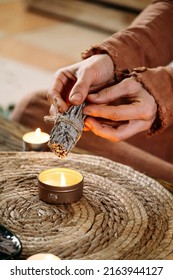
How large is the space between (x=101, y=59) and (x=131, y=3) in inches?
117

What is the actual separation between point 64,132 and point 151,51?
1.94 feet

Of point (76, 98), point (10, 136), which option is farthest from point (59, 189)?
point (10, 136)

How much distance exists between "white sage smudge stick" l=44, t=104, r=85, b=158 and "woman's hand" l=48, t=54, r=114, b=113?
0.06 m

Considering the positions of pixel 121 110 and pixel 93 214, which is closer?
pixel 93 214

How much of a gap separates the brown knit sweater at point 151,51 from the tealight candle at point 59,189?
236 millimetres

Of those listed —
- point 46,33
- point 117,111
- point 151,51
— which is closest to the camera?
point 117,111

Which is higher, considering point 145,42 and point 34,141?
point 145,42

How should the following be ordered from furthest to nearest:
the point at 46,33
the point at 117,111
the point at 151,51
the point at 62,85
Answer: the point at 46,33
the point at 151,51
the point at 62,85
the point at 117,111

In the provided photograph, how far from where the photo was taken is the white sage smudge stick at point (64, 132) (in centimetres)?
109

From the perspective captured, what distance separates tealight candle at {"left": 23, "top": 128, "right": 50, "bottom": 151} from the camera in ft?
4.38

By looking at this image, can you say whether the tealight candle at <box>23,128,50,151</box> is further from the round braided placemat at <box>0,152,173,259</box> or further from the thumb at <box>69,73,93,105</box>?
the thumb at <box>69,73,93,105</box>

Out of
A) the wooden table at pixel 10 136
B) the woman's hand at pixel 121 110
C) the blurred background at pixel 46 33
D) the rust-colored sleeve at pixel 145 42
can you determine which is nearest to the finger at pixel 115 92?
the woman's hand at pixel 121 110

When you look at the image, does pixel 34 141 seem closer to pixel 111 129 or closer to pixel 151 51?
pixel 111 129

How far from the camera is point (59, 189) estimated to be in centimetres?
108
